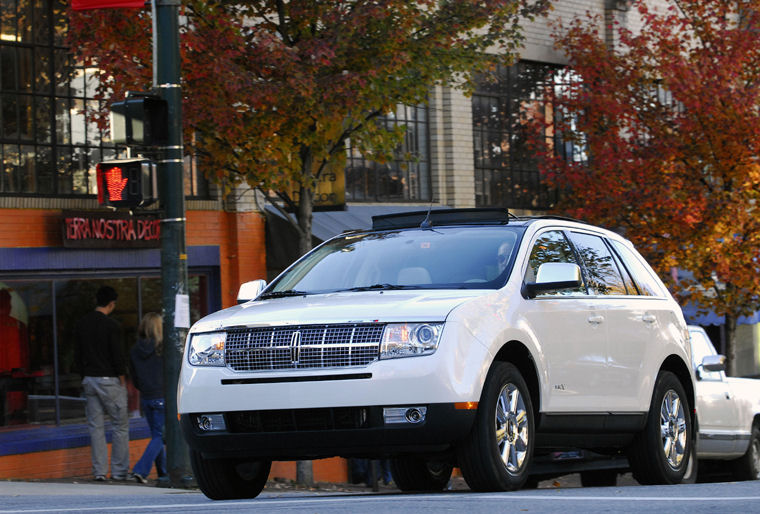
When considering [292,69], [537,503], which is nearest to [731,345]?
[292,69]

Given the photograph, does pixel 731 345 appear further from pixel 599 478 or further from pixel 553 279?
pixel 553 279

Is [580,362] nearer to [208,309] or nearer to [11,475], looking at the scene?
[11,475]

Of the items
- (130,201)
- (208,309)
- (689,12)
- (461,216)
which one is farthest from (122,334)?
(689,12)

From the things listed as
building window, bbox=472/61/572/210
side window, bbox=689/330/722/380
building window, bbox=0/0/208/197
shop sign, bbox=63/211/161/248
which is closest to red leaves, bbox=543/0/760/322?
building window, bbox=472/61/572/210

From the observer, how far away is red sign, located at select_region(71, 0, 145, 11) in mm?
13430

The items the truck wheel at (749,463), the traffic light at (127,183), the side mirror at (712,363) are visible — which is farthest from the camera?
the truck wheel at (749,463)

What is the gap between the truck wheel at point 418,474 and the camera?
413 inches

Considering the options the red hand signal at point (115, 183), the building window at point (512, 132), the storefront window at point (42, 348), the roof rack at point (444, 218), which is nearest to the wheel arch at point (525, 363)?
the roof rack at point (444, 218)

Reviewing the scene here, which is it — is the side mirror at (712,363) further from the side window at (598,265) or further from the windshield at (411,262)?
the windshield at (411,262)

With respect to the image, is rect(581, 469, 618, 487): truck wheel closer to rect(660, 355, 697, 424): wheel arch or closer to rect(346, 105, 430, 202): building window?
rect(660, 355, 697, 424): wheel arch

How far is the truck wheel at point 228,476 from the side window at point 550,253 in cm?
206

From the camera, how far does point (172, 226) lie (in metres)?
12.6

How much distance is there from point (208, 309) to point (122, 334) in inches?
62.2

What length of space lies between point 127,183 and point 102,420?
4.03 m
